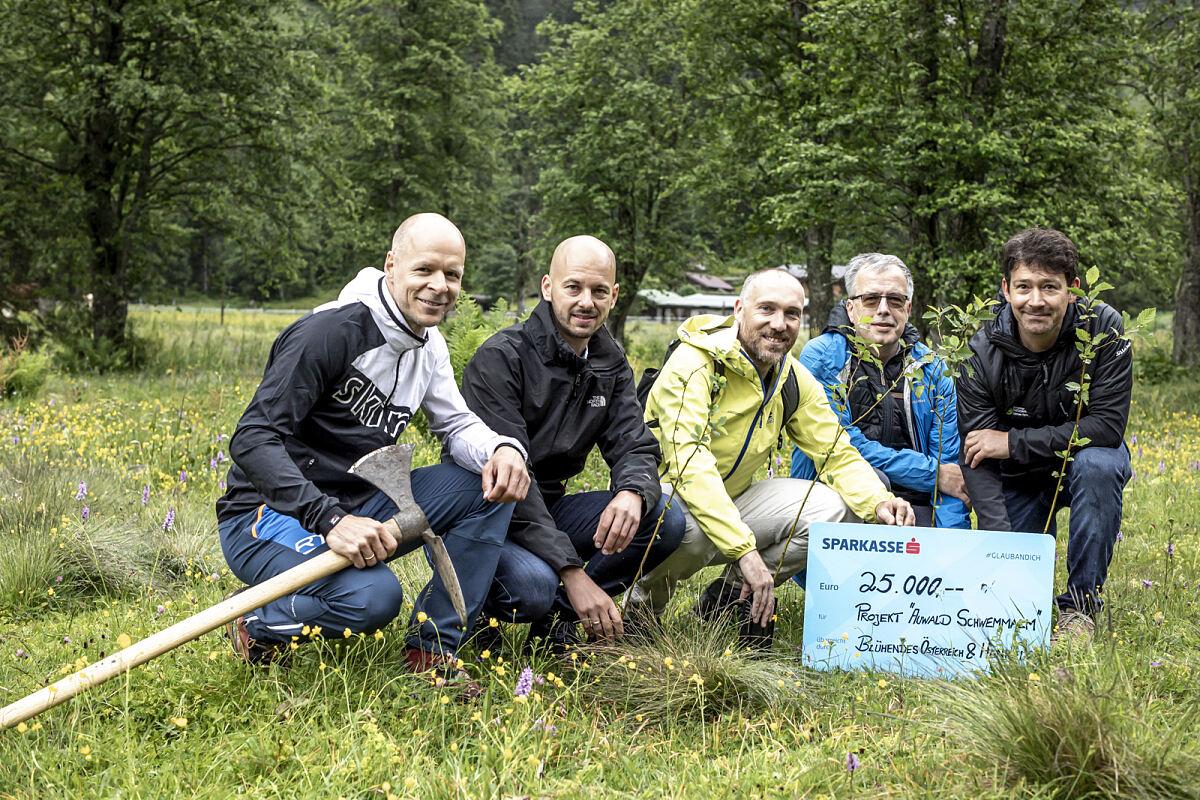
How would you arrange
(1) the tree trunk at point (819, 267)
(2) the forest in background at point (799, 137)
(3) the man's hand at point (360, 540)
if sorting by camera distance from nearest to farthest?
(3) the man's hand at point (360, 540)
(2) the forest in background at point (799, 137)
(1) the tree trunk at point (819, 267)

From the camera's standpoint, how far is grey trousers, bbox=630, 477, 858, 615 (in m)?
3.87

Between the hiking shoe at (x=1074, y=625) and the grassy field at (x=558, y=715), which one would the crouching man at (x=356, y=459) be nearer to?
the grassy field at (x=558, y=715)

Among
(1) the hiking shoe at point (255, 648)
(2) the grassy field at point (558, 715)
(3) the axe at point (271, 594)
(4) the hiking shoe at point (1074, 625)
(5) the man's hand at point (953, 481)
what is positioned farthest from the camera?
(5) the man's hand at point (953, 481)

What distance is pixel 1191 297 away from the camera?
18656mm

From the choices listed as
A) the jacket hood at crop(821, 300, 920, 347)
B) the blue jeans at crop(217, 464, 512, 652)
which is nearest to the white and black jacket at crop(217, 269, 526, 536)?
the blue jeans at crop(217, 464, 512, 652)

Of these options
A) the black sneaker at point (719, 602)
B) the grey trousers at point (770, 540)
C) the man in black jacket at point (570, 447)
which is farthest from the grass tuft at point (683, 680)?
the grey trousers at point (770, 540)

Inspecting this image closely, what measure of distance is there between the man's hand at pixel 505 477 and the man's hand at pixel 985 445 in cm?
200

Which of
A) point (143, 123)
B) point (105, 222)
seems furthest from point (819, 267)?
point (105, 222)

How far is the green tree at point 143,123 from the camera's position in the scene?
14320 millimetres

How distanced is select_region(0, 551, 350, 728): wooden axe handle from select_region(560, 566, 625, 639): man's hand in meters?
0.84

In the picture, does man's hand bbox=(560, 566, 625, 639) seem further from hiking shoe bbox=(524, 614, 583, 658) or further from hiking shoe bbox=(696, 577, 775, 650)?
hiking shoe bbox=(696, 577, 775, 650)

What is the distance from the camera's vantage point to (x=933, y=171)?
1437 centimetres

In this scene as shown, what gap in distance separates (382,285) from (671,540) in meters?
1.46

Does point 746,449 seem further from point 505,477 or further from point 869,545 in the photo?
point 505,477
